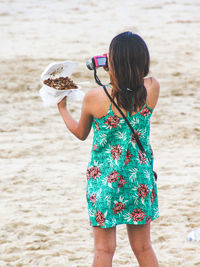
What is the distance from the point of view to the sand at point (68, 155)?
3.78 metres

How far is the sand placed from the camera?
378cm

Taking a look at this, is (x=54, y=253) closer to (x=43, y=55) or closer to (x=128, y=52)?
(x=128, y=52)

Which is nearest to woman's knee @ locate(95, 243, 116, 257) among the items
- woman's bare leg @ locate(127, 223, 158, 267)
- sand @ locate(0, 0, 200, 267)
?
woman's bare leg @ locate(127, 223, 158, 267)

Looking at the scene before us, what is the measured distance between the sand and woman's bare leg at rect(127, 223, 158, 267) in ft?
3.03

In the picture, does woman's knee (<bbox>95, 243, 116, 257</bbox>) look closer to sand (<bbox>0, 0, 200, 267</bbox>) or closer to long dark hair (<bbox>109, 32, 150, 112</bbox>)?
long dark hair (<bbox>109, 32, 150, 112</bbox>)

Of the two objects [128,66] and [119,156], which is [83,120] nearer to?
[119,156]

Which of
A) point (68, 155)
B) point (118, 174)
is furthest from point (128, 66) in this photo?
point (68, 155)

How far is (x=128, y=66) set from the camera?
2365mm

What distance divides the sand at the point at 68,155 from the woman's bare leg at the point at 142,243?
3.03 feet

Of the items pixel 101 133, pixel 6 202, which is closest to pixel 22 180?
pixel 6 202

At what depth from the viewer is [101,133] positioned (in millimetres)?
2477

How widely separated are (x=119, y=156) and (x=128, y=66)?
1.33 ft

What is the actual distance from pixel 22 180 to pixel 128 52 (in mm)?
2962

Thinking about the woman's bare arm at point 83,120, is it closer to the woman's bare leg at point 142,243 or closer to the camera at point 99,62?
the camera at point 99,62
